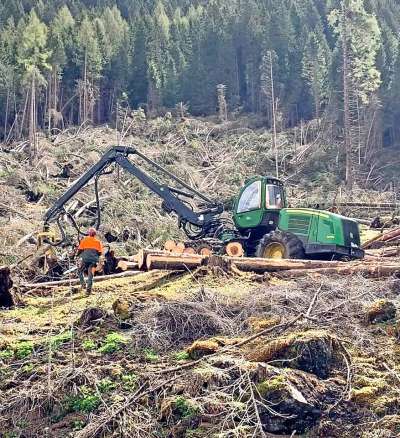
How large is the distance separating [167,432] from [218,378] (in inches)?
36.7

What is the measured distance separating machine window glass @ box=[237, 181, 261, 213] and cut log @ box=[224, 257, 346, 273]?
301cm

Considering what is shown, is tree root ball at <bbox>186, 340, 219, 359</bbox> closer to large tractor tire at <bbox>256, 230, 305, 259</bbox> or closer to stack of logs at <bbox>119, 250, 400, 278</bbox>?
stack of logs at <bbox>119, 250, 400, 278</bbox>

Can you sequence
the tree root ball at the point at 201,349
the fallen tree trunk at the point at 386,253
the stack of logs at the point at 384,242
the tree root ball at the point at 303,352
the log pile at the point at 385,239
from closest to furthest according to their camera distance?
the tree root ball at the point at 303,352 < the tree root ball at the point at 201,349 < the fallen tree trunk at the point at 386,253 < the stack of logs at the point at 384,242 < the log pile at the point at 385,239

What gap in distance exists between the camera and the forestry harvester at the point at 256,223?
15.7m

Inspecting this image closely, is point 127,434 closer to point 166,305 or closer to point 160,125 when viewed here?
point 166,305

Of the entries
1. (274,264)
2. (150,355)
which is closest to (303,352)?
(150,355)

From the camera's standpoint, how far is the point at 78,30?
201 ft

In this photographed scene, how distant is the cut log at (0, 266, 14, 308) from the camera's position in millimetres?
12672

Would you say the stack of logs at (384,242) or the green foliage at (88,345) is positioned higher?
the stack of logs at (384,242)

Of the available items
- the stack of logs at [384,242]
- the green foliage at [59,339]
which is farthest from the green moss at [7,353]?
the stack of logs at [384,242]

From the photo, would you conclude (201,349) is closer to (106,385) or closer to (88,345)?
(106,385)

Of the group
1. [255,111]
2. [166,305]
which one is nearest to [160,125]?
[255,111]

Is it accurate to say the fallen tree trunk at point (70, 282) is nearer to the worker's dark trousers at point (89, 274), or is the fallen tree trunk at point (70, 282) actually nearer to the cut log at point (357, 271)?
the worker's dark trousers at point (89, 274)

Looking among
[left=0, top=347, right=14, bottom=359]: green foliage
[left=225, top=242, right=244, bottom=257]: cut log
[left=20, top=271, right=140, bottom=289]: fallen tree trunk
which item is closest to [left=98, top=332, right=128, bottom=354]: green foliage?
[left=0, top=347, right=14, bottom=359]: green foliage
